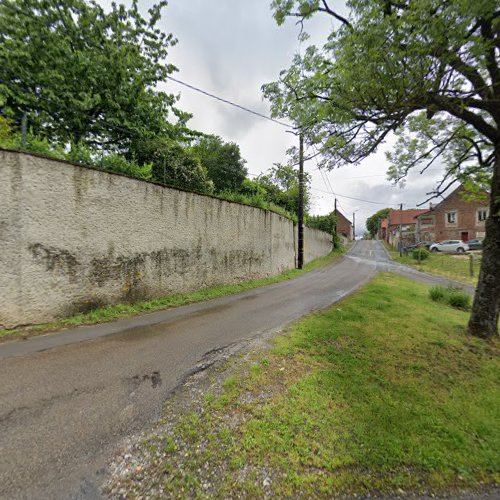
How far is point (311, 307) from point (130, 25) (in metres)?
15.7

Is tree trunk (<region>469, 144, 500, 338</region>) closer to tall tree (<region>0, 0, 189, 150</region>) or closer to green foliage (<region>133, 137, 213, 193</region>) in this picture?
green foliage (<region>133, 137, 213, 193</region>)

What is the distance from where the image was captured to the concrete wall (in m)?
4.42

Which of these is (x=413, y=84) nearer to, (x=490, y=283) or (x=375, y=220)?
(x=490, y=283)

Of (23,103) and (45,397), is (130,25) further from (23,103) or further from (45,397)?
(45,397)

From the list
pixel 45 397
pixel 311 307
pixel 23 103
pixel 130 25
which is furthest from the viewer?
pixel 130 25

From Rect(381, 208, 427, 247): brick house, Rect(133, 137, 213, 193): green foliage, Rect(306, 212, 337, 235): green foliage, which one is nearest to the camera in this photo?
Rect(133, 137, 213, 193): green foliage

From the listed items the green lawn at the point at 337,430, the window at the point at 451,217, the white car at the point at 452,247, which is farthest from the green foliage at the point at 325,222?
the green lawn at the point at 337,430

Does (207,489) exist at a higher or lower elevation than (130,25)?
lower

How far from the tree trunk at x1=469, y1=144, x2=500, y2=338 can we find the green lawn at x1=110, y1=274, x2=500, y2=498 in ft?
3.32

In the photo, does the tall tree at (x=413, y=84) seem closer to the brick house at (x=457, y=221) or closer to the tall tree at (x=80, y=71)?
the tall tree at (x=80, y=71)

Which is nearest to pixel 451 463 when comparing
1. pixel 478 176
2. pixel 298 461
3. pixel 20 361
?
pixel 298 461

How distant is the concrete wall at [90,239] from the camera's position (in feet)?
14.5

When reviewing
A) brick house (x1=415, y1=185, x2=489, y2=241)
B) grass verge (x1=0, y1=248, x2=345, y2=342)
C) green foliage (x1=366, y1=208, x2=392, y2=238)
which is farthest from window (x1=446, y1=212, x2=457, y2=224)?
green foliage (x1=366, y1=208, x2=392, y2=238)

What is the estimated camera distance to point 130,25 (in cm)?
1102
